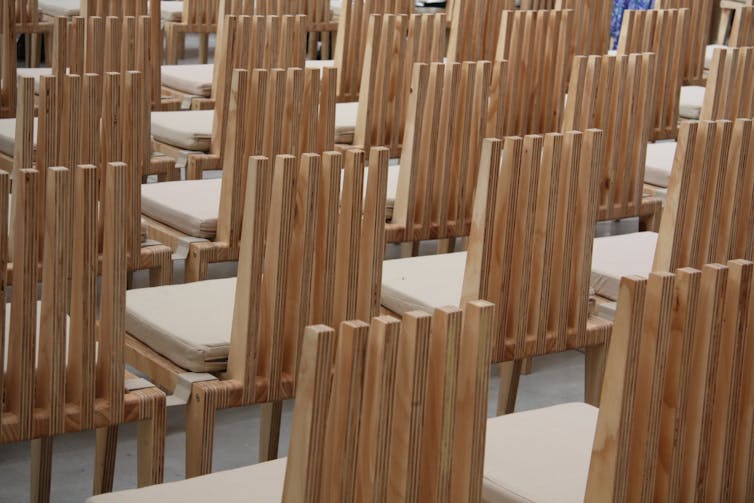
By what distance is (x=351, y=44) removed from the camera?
15.5 ft

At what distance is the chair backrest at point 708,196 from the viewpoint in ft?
9.50

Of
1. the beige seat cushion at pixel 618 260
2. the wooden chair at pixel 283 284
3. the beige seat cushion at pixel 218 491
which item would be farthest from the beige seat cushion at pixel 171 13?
the beige seat cushion at pixel 218 491

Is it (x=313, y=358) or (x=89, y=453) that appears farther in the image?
(x=89, y=453)

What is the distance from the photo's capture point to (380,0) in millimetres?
4875

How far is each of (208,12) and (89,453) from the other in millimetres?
3081

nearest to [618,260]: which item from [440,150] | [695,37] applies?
[440,150]

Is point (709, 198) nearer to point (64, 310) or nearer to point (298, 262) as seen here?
point (298, 262)

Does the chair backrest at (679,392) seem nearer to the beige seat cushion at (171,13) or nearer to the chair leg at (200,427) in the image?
the chair leg at (200,427)

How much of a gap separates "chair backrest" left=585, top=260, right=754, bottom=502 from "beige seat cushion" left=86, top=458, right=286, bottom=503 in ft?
1.52

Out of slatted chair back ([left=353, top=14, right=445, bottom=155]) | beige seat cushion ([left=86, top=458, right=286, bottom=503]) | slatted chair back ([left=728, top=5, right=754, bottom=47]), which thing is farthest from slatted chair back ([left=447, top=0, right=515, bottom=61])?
beige seat cushion ([left=86, top=458, right=286, bottom=503])

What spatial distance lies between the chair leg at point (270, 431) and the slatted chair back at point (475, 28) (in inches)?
87.3

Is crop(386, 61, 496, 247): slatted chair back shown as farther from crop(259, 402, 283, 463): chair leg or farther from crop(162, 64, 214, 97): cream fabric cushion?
crop(162, 64, 214, 97): cream fabric cushion

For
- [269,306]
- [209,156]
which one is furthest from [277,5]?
[269,306]

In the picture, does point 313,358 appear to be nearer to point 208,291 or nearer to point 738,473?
point 738,473
